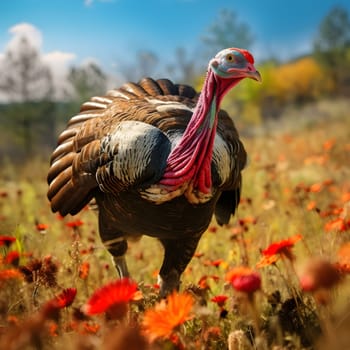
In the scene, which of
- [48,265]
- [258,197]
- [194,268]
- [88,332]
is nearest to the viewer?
[88,332]

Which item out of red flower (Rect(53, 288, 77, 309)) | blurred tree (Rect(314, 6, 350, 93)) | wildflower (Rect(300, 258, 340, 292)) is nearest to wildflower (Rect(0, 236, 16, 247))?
red flower (Rect(53, 288, 77, 309))

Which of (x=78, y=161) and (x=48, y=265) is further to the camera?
(x=78, y=161)

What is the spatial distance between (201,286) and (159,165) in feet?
2.26

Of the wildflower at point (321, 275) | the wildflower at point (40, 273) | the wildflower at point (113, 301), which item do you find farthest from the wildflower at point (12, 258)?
the wildflower at point (321, 275)

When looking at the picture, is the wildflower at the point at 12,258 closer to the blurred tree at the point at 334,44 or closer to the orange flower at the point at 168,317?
the orange flower at the point at 168,317

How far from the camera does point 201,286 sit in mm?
2588

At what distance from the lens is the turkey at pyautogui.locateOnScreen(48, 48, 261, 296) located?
241cm

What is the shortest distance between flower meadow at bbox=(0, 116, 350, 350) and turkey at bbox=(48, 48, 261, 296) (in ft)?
0.83

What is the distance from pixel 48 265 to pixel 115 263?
143cm

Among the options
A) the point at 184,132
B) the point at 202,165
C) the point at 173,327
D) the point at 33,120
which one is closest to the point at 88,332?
the point at 173,327

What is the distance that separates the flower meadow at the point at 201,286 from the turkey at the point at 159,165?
25 centimetres

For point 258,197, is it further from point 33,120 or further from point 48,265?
point 33,120

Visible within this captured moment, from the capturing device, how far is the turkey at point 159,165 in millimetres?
2408

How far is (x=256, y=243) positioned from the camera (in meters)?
3.55
